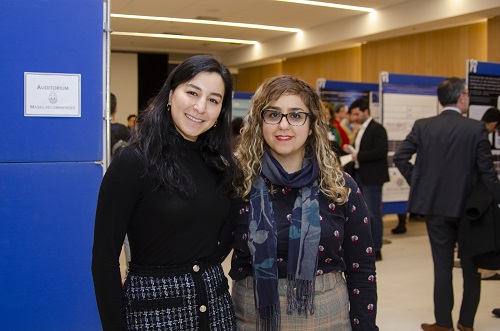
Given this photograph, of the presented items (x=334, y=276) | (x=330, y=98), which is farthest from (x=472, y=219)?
(x=330, y=98)

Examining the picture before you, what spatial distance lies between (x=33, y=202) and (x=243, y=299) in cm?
145

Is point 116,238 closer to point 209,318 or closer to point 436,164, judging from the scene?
point 209,318

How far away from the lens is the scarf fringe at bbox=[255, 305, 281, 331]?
6.41 feet

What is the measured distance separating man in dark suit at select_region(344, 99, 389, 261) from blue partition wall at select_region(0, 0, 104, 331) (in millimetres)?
4042

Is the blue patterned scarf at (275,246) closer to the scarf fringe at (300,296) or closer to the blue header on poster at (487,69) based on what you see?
the scarf fringe at (300,296)

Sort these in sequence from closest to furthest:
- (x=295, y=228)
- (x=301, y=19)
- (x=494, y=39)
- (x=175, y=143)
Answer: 1. (x=175, y=143)
2. (x=295, y=228)
3. (x=494, y=39)
4. (x=301, y=19)

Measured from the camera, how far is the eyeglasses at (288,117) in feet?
6.57

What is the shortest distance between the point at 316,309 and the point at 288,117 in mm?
676

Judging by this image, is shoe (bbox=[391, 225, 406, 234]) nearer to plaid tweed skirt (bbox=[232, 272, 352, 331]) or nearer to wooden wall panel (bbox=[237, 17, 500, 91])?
wooden wall panel (bbox=[237, 17, 500, 91])

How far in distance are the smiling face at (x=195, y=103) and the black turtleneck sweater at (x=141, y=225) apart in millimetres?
130

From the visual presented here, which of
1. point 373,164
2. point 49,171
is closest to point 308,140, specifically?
point 49,171

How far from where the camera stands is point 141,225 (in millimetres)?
1728

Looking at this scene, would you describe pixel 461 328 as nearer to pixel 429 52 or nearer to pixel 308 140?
pixel 308 140

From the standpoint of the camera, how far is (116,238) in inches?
66.0
